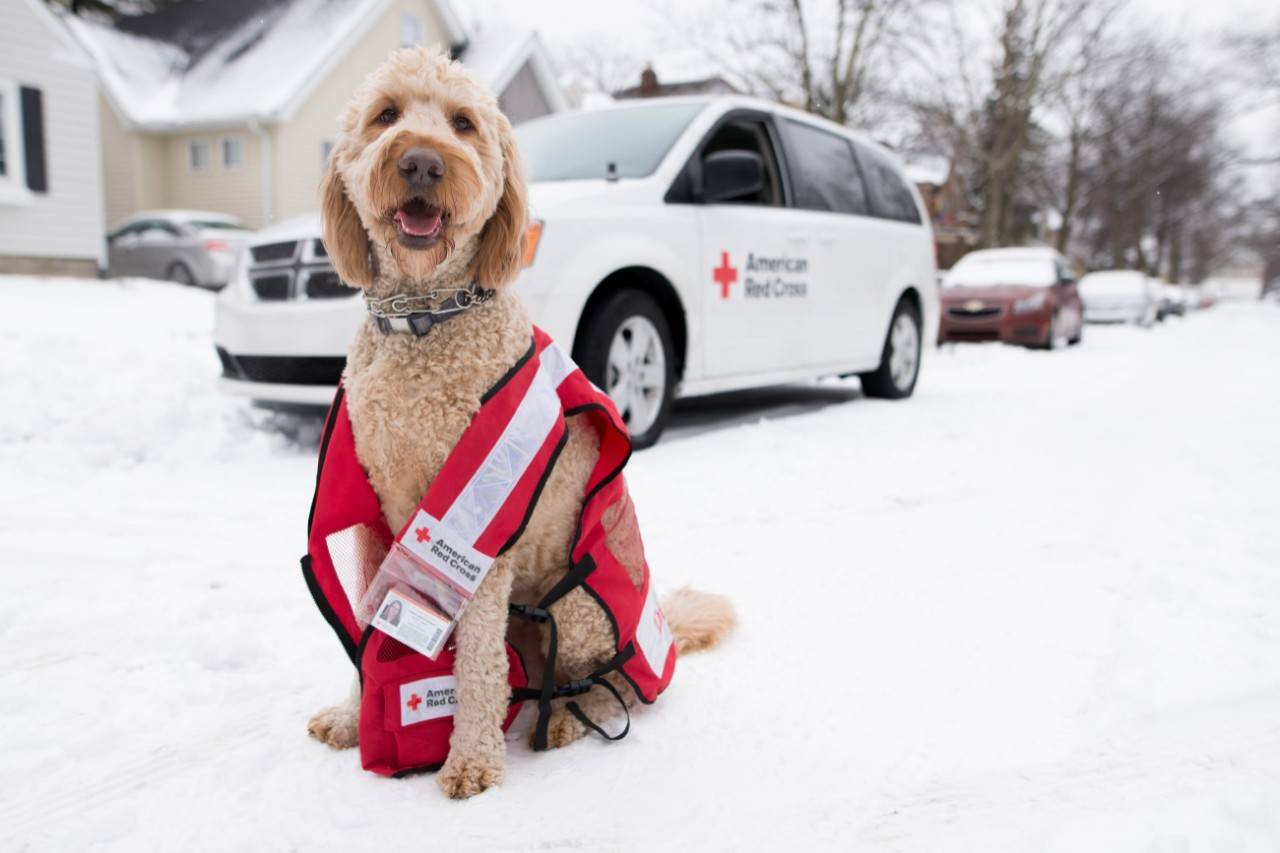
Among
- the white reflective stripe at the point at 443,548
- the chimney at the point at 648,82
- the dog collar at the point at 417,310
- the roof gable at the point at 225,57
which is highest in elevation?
the chimney at the point at 648,82

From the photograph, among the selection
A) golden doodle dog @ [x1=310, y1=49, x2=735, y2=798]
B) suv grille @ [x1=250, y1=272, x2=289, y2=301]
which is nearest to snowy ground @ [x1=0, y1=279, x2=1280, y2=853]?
golden doodle dog @ [x1=310, y1=49, x2=735, y2=798]

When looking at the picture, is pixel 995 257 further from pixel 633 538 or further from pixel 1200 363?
pixel 633 538

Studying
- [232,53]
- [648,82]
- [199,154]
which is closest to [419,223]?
[199,154]

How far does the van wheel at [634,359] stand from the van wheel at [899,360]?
3.16 metres

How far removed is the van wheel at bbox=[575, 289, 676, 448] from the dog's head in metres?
2.65

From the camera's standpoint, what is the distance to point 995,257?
16.5 meters

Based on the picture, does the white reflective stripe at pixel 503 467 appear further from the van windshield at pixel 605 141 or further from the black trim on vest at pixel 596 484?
the van windshield at pixel 605 141

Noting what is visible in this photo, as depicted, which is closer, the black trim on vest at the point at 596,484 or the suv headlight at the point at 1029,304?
the black trim on vest at the point at 596,484

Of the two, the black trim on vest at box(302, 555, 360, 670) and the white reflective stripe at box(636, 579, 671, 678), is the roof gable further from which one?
the white reflective stripe at box(636, 579, 671, 678)

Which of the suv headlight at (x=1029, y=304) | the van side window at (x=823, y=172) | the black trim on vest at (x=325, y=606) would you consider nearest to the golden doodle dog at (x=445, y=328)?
the black trim on vest at (x=325, y=606)

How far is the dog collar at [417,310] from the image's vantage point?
1.96 metres

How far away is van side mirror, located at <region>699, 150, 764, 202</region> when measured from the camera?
16.7 feet

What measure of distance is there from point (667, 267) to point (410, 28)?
2136 centimetres

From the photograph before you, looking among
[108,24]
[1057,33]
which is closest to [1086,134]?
[1057,33]
